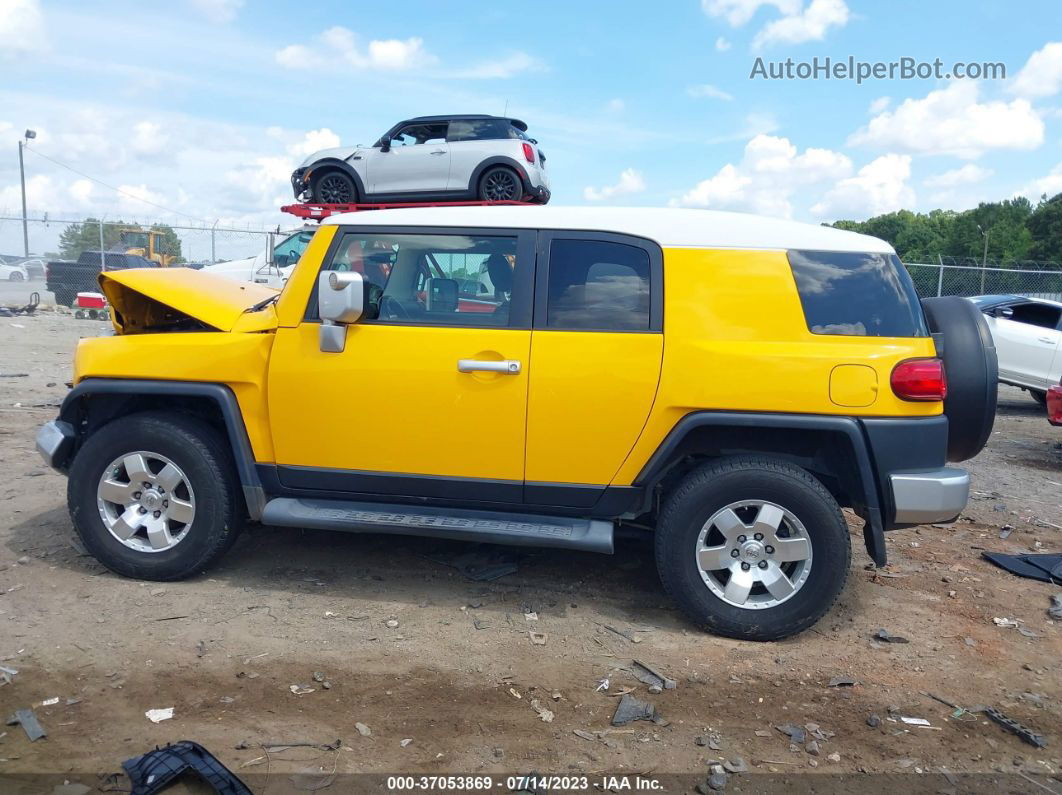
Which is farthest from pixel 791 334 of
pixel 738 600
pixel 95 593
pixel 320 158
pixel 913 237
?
pixel 913 237

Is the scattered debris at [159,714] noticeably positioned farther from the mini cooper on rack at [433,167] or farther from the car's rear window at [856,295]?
the mini cooper on rack at [433,167]

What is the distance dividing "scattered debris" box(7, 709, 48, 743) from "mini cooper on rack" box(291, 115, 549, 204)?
6597mm

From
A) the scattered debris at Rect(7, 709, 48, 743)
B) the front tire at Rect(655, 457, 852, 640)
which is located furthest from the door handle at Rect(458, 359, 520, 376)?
the scattered debris at Rect(7, 709, 48, 743)

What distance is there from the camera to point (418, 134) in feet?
29.9

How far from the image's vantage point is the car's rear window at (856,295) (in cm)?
371

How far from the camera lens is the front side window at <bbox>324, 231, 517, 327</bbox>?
398 cm

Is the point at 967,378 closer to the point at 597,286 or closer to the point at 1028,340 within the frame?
the point at 597,286

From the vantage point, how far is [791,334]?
371cm

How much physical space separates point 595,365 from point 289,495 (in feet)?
5.88

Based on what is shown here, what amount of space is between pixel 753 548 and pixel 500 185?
5952 millimetres

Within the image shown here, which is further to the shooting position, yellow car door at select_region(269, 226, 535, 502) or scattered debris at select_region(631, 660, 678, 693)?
yellow car door at select_region(269, 226, 535, 502)

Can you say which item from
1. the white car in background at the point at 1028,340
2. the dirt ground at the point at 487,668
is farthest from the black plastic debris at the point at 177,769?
the white car in background at the point at 1028,340

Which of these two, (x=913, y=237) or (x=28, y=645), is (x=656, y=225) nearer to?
(x=28, y=645)

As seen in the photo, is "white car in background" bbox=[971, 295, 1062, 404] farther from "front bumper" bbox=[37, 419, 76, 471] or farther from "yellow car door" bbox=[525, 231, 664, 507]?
"front bumper" bbox=[37, 419, 76, 471]
